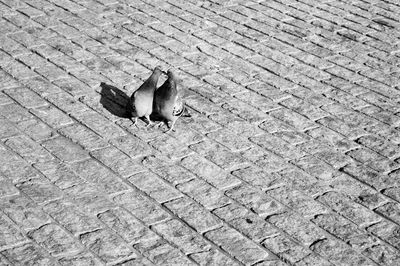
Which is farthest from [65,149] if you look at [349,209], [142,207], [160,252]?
[349,209]

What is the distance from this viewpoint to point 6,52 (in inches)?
352

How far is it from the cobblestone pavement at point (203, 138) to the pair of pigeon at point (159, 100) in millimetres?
206

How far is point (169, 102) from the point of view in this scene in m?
7.41

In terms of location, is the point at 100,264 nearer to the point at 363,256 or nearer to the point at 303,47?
the point at 363,256

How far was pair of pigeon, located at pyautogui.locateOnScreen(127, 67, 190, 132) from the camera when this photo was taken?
742cm

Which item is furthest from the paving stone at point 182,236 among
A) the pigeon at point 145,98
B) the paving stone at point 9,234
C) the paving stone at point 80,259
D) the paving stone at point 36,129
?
the paving stone at point 36,129

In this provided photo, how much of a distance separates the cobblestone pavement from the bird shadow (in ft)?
0.08

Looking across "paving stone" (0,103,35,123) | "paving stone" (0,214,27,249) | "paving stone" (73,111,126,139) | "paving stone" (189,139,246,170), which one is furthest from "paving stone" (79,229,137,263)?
"paving stone" (0,103,35,123)

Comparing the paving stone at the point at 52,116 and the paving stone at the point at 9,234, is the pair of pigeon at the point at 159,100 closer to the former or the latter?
the paving stone at the point at 52,116

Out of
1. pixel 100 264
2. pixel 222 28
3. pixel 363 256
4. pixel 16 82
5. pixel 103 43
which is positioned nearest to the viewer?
pixel 100 264

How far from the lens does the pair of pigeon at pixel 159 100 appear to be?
742 cm

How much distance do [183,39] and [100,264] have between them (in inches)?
192

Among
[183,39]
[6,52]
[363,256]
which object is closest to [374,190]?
[363,256]

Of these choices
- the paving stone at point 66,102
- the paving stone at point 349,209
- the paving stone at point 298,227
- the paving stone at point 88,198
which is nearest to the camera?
the paving stone at point 298,227
